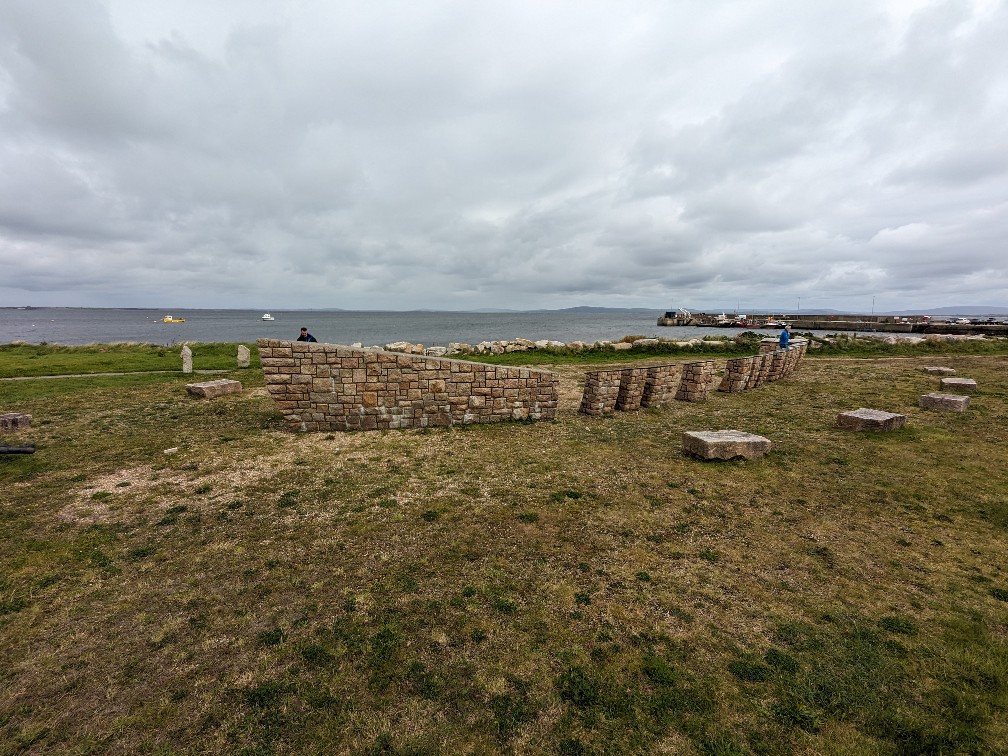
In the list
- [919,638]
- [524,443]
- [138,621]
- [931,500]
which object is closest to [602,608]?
[919,638]

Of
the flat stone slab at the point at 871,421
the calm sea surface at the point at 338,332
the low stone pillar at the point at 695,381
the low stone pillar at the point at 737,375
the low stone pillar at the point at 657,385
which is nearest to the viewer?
the flat stone slab at the point at 871,421

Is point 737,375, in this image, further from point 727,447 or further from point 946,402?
point 727,447

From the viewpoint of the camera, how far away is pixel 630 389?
1216 centimetres

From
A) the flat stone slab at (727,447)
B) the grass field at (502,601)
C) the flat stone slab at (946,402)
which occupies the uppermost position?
the flat stone slab at (946,402)

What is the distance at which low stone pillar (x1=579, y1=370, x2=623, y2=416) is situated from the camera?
11.8 m

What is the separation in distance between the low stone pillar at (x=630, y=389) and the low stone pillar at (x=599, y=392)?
22 centimetres

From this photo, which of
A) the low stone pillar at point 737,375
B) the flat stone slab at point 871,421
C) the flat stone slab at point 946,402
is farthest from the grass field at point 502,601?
the low stone pillar at point 737,375

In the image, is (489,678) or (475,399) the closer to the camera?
(489,678)

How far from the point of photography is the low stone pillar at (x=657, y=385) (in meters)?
12.5

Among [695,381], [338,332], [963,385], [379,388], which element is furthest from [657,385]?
[338,332]

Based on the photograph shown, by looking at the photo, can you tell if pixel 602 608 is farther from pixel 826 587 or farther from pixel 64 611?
pixel 64 611

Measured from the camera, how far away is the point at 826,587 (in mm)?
4566

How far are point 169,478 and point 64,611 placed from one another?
3.52 m

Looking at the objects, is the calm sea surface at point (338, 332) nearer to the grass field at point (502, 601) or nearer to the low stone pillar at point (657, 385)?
the low stone pillar at point (657, 385)
